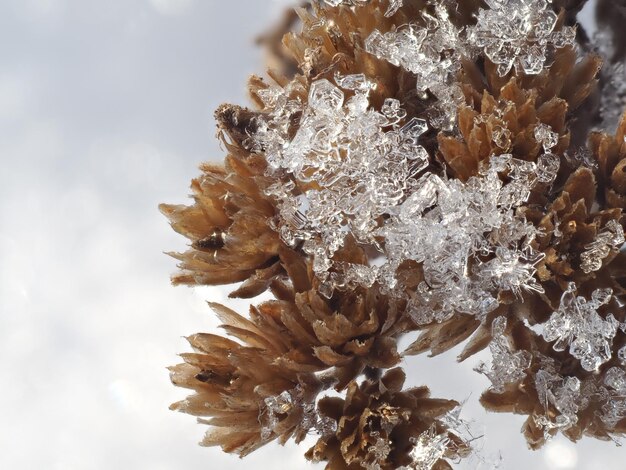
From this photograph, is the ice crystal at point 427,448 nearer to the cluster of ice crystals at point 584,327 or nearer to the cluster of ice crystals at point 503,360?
the cluster of ice crystals at point 503,360

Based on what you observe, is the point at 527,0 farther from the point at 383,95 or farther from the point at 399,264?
the point at 399,264

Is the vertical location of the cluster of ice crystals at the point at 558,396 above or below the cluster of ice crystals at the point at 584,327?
below

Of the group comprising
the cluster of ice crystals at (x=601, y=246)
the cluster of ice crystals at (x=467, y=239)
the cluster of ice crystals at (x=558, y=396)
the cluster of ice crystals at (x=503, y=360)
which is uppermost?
the cluster of ice crystals at (x=467, y=239)

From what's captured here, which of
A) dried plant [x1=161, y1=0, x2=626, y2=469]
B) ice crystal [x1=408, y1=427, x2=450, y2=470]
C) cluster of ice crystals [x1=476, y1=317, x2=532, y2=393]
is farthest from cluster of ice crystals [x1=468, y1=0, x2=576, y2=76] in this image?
ice crystal [x1=408, y1=427, x2=450, y2=470]

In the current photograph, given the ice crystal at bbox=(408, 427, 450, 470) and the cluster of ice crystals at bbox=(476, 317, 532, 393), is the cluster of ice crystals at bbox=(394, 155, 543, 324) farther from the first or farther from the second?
the ice crystal at bbox=(408, 427, 450, 470)

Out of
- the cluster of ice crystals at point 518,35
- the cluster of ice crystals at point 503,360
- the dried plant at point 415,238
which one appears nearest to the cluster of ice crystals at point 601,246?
the dried plant at point 415,238

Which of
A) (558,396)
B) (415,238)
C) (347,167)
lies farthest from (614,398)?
(347,167)

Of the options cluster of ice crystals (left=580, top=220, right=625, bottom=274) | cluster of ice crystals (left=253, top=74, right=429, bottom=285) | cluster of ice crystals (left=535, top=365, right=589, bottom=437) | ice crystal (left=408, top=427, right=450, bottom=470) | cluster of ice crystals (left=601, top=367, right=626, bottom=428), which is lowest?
cluster of ice crystals (left=601, top=367, right=626, bottom=428)

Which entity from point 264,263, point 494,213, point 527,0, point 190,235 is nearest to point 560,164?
point 494,213
